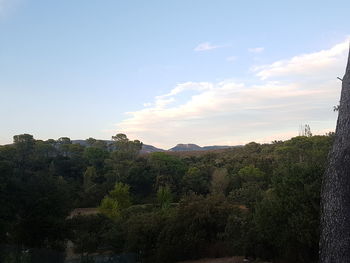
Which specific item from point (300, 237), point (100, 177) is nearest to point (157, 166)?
point (100, 177)

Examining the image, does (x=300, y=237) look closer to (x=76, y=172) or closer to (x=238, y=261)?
(x=238, y=261)

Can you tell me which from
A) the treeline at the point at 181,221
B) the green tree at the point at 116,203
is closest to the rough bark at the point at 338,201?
the treeline at the point at 181,221

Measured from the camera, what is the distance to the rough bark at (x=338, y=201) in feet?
20.1

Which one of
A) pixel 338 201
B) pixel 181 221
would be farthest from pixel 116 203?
pixel 338 201

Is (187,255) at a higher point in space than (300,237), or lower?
lower

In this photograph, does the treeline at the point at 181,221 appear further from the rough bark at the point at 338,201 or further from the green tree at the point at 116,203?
the rough bark at the point at 338,201

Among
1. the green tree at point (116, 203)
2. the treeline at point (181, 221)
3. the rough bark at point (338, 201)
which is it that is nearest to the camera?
the rough bark at point (338, 201)

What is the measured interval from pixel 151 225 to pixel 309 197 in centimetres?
1206

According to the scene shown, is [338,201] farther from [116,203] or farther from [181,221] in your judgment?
[116,203]

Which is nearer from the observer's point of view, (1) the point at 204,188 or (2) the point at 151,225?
(2) the point at 151,225

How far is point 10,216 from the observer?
24.8 m

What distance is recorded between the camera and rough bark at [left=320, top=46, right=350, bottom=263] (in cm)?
612

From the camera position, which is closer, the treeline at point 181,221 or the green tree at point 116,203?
the treeline at point 181,221

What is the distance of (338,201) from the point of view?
6270mm
